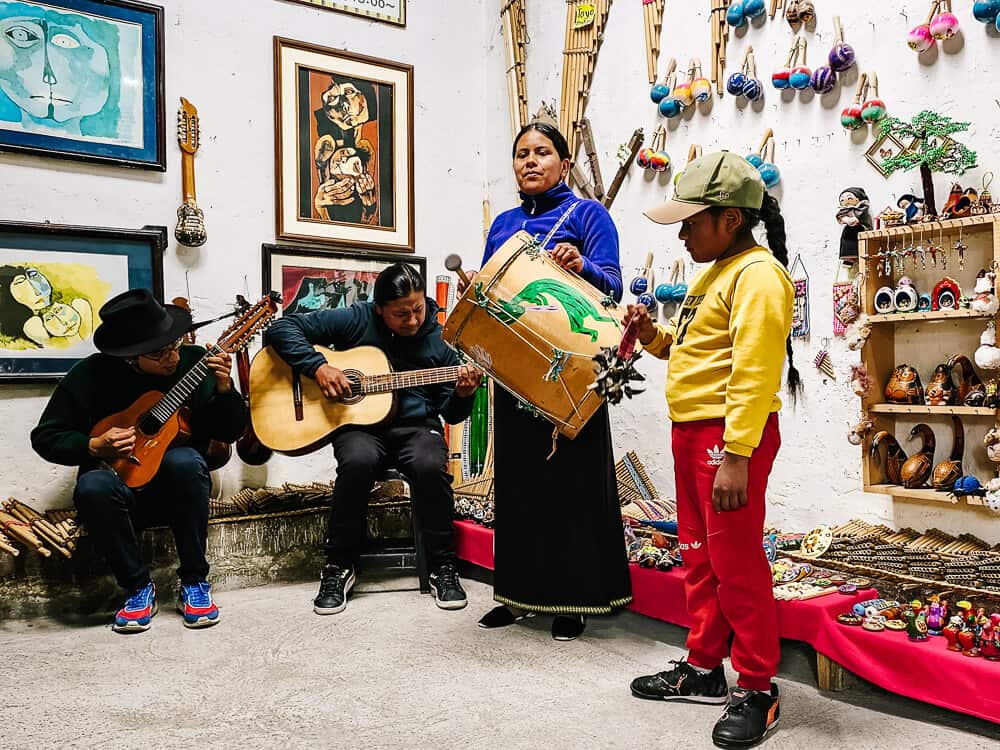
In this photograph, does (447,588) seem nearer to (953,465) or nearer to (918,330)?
(953,465)

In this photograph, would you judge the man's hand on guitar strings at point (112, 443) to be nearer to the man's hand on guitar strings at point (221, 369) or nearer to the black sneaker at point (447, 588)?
the man's hand on guitar strings at point (221, 369)

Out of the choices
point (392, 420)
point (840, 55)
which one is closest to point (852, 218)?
point (840, 55)

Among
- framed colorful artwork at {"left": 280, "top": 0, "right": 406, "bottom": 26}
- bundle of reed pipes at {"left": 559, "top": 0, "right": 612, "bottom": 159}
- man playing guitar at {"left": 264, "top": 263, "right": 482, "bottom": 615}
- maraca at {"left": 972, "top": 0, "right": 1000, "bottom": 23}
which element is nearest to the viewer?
maraca at {"left": 972, "top": 0, "right": 1000, "bottom": 23}

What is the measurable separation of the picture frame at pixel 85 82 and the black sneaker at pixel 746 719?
10.5 ft

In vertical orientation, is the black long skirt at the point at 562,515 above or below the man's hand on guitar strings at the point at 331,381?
below

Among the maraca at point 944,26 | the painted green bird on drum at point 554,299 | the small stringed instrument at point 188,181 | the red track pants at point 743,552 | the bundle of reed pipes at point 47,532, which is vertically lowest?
the bundle of reed pipes at point 47,532

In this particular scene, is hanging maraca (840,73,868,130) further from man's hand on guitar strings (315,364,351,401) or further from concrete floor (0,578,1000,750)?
man's hand on guitar strings (315,364,351,401)

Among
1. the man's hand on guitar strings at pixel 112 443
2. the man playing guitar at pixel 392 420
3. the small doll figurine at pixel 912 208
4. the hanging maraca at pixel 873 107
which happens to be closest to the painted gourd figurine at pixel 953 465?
the small doll figurine at pixel 912 208

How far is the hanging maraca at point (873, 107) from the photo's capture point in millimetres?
2871

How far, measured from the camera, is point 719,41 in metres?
3.45

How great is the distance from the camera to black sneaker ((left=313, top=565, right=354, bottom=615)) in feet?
10.1

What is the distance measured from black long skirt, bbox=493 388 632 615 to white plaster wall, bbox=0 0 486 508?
1783mm

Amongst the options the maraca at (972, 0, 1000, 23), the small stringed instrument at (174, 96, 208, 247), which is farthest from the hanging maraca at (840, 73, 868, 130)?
the small stringed instrument at (174, 96, 208, 247)

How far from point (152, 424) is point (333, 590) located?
87 centimetres
